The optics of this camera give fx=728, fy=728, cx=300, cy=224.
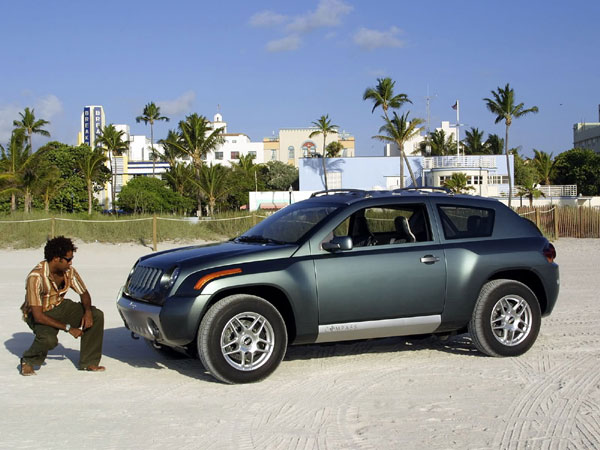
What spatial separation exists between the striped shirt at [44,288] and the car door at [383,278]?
238cm

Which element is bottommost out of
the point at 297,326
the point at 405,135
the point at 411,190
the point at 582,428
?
the point at 582,428

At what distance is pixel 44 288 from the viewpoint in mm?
6773

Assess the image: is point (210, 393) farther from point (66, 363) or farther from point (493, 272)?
point (493, 272)

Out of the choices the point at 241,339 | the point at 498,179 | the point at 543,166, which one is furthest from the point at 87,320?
the point at 543,166

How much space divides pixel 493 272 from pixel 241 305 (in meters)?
2.76

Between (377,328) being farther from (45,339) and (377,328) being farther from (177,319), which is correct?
(45,339)

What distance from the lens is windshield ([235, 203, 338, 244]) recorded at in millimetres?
7258

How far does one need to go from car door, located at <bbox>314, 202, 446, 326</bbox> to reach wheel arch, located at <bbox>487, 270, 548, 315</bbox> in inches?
39.0

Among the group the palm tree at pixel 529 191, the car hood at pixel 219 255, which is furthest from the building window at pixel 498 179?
the car hood at pixel 219 255

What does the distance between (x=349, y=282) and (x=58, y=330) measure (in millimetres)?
2771

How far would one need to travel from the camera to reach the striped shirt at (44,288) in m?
6.69

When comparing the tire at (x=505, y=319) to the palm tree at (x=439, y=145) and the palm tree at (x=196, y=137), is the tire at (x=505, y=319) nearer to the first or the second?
the palm tree at (x=196, y=137)

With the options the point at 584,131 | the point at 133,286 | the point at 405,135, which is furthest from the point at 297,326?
the point at 584,131

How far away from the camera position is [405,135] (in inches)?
2739
